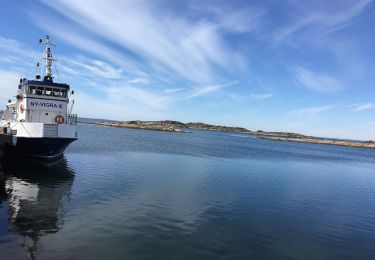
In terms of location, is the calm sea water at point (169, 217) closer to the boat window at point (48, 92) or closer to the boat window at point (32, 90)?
the boat window at point (32, 90)

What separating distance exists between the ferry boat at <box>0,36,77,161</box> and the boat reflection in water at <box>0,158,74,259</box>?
181cm

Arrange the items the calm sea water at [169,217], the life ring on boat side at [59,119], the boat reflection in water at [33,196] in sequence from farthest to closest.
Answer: the life ring on boat side at [59,119] → the boat reflection in water at [33,196] → the calm sea water at [169,217]

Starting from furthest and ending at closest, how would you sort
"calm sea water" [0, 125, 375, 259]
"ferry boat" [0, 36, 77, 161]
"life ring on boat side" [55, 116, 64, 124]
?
1. "life ring on boat side" [55, 116, 64, 124]
2. "ferry boat" [0, 36, 77, 161]
3. "calm sea water" [0, 125, 375, 259]

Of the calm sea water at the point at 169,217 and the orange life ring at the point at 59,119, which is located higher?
the orange life ring at the point at 59,119

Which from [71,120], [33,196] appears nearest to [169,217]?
[33,196]

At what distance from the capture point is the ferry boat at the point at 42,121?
32969 millimetres

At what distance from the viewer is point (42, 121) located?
36.1m

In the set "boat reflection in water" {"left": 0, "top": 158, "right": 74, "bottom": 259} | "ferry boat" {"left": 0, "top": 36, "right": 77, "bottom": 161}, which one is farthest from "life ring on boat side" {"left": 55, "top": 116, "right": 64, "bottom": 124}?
"boat reflection in water" {"left": 0, "top": 158, "right": 74, "bottom": 259}

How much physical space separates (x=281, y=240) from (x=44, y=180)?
67.0 feet

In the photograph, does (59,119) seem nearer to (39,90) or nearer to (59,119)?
(59,119)

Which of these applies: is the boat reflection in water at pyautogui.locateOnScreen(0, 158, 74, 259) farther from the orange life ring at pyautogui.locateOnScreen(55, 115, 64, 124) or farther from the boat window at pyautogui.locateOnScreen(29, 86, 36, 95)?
the boat window at pyautogui.locateOnScreen(29, 86, 36, 95)

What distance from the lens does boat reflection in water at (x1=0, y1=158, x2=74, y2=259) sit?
16.4m

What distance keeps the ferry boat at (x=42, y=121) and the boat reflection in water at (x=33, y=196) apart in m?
1.81

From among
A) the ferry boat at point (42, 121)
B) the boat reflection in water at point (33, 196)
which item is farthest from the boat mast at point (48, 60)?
the boat reflection in water at point (33, 196)
